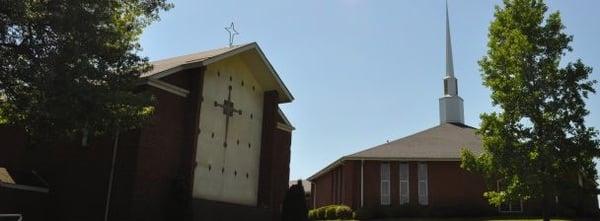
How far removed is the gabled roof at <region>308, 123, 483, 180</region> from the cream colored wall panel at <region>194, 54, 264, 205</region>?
39.2ft

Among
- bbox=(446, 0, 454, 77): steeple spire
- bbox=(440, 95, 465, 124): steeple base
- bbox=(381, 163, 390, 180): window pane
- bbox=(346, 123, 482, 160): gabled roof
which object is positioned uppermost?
bbox=(446, 0, 454, 77): steeple spire

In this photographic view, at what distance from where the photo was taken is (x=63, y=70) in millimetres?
13797

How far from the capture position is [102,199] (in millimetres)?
19672

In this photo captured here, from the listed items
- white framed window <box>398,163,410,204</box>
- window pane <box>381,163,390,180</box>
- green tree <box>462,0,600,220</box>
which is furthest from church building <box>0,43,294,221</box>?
white framed window <box>398,163,410,204</box>

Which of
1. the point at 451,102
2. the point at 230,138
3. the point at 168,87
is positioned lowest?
the point at 230,138

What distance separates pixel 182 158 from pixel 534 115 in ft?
40.5

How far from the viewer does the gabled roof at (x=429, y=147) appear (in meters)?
34.5

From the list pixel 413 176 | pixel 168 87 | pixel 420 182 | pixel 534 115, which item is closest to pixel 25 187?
pixel 168 87

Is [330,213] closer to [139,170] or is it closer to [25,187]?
[139,170]

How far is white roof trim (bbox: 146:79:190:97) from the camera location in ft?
66.5

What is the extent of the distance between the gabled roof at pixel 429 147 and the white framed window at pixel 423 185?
2.79 feet

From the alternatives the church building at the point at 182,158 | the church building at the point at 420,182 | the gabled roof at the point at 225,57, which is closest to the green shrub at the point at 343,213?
the church building at the point at 420,182

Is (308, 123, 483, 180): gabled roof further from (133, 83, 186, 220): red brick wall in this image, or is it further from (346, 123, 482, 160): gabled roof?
(133, 83, 186, 220): red brick wall

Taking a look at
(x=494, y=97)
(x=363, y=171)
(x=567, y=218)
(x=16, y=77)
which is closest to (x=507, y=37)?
(x=494, y=97)
